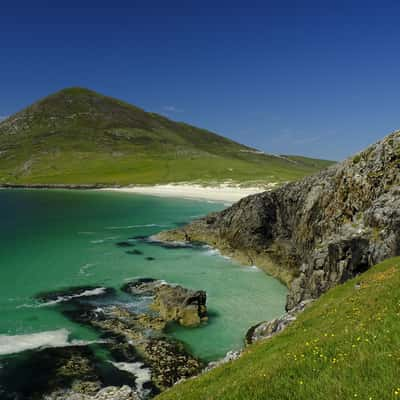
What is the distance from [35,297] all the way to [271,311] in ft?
88.4

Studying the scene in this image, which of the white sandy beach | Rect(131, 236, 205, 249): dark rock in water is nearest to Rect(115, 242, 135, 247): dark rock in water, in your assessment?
Rect(131, 236, 205, 249): dark rock in water

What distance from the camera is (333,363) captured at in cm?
1148

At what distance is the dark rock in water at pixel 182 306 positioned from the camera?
36.8 meters

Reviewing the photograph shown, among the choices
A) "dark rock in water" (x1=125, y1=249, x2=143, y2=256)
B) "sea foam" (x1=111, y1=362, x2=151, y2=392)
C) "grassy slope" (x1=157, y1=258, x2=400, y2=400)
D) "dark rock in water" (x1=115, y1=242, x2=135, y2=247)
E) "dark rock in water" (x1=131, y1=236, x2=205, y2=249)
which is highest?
"grassy slope" (x1=157, y1=258, x2=400, y2=400)

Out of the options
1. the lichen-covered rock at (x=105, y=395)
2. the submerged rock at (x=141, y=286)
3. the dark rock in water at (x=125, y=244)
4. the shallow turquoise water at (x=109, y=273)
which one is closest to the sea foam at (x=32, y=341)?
the shallow turquoise water at (x=109, y=273)

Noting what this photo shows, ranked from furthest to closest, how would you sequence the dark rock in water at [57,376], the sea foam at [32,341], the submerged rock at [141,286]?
the submerged rock at [141,286], the sea foam at [32,341], the dark rock in water at [57,376]

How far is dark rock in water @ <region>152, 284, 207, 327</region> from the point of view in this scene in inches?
1449

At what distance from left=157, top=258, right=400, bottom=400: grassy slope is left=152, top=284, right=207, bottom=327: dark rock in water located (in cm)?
1831

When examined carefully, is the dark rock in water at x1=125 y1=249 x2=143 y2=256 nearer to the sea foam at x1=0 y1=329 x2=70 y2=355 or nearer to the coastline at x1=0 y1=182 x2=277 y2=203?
the sea foam at x1=0 y1=329 x2=70 y2=355

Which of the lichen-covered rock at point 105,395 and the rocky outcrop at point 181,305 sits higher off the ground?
the rocky outcrop at point 181,305

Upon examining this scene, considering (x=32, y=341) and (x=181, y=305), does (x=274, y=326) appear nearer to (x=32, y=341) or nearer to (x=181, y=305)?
(x=181, y=305)

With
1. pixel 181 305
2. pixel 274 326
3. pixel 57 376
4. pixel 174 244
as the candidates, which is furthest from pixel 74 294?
pixel 174 244

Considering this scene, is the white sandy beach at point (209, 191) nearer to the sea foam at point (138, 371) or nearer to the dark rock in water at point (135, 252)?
the dark rock in water at point (135, 252)

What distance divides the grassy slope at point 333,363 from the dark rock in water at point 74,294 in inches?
1162
